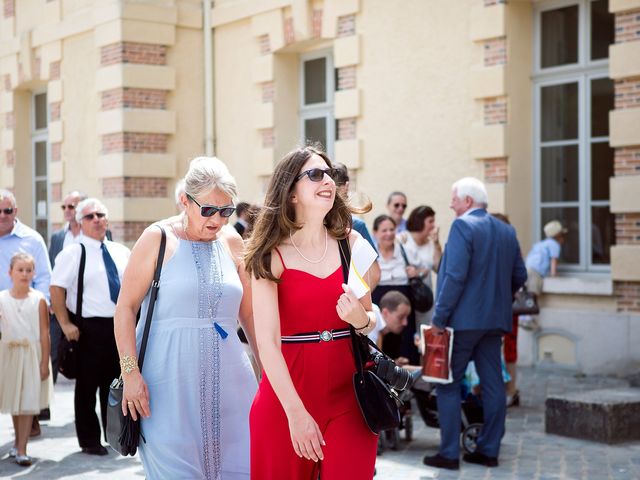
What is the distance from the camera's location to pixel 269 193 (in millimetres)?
3861

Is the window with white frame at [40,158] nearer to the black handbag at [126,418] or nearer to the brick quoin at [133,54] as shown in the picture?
the brick quoin at [133,54]

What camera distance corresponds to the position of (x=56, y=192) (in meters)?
16.7

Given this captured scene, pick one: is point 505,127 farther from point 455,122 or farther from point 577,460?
point 577,460

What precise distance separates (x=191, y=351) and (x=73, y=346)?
3.25 m

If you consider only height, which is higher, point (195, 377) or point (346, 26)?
point (346, 26)

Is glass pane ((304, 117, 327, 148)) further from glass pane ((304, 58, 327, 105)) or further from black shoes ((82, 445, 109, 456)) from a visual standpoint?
black shoes ((82, 445, 109, 456))

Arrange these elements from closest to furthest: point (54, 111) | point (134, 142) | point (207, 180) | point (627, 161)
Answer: point (207, 180)
point (627, 161)
point (134, 142)
point (54, 111)

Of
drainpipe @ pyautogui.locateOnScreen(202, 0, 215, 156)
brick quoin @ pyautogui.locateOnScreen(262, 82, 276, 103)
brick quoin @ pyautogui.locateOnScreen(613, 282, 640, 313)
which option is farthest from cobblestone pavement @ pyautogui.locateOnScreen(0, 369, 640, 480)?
drainpipe @ pyautogui.locateOnScreen(202, 0, 215, 156)

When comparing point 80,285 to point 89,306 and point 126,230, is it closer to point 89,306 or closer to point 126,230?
point 89,306

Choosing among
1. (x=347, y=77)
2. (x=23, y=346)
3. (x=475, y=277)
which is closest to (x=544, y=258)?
(x=347, y=77)

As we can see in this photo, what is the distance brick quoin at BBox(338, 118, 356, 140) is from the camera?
12688 millimetres

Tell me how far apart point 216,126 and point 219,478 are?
11155 millimetres

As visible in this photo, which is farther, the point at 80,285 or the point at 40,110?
the point at 40,110

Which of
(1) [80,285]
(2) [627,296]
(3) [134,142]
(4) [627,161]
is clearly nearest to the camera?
(1) [80,285]
